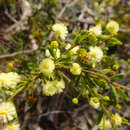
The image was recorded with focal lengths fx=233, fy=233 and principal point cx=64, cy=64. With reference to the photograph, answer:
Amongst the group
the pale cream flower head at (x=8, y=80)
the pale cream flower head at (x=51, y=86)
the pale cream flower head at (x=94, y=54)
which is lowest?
the pale cream flower head at (x=51, y=86)

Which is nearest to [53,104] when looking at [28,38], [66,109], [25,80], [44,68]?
[66,109]

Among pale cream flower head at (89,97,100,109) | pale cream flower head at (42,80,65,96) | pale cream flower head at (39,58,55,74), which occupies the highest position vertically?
pale cream flower head at (39,58,55,74)

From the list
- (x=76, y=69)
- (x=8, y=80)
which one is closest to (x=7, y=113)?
(x=8, y=80)

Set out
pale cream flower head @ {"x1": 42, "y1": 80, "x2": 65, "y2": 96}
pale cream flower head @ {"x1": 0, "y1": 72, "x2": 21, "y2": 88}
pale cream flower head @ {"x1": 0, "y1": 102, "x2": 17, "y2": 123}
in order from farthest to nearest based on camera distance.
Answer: pale cream flower head @ {"x1": 42, "y1": 80, "x2": 65, "y2": 96} → pale cream flower head @ {"x1": 0, "y1": 72, "x2": 21, "y2": 88} → pale cream flower head @ {"x1": 0, "y1": 102, "x2": 17, "y2": 123}

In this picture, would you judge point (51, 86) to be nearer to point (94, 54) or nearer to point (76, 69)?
point (76, 69)

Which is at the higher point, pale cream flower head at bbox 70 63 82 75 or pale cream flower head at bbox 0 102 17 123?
pale cream flower head at bbox 70 63 82 75

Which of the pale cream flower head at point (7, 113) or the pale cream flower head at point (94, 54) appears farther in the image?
the pale cream flower head at point (94, 54)

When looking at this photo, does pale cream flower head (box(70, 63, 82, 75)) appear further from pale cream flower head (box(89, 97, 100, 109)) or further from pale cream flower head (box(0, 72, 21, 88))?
pale cream flower head (box(0, 72, 21, 88))

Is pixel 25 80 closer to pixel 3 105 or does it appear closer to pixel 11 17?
pixel 3 105

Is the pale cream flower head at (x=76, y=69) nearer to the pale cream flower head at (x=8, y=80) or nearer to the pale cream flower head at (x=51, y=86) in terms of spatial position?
the pale cream flower head at (x=51, y=86)

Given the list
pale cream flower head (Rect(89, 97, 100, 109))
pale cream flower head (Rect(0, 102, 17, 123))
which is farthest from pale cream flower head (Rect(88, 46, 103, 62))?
pale cream flower head (Rect(0, 102, 17, 123))

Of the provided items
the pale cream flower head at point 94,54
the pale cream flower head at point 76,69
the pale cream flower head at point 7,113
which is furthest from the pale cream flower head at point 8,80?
the pale cream flower head at point 94,54
